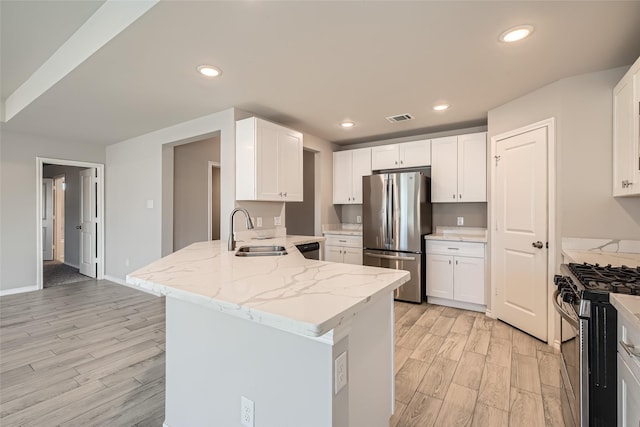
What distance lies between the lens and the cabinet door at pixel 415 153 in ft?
13.1

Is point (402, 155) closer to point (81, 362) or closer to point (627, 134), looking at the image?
point (627, 134)

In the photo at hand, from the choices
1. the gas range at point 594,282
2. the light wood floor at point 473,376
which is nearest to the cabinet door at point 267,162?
the light wood floor at point 473,376

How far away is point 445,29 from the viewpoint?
5.87ft

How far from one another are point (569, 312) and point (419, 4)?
1.80 meters

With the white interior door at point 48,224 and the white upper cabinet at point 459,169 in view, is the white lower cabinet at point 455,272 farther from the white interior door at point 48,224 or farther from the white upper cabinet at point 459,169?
the white interior door at point 48,224

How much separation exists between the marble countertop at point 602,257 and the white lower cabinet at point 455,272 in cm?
107

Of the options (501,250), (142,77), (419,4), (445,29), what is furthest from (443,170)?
(142,77)

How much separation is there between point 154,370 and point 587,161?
3.80 metres

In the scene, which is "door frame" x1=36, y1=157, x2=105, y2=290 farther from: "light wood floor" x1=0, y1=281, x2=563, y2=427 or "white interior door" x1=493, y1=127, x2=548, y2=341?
"white interior door" x1=493, y1=127, x2=548, y2=341

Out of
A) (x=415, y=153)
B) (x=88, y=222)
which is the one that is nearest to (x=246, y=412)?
(x=415, y=153)

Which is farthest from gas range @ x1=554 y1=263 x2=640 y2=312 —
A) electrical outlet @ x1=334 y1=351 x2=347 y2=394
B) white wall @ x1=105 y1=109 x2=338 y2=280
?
white wall @ x1=105 y1=109 x2=338 y2=280

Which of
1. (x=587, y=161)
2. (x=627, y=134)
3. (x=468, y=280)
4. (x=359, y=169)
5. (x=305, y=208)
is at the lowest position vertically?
(x=468, y=280)

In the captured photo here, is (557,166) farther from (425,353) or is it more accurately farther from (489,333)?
(425,353)

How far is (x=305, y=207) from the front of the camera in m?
5.39
